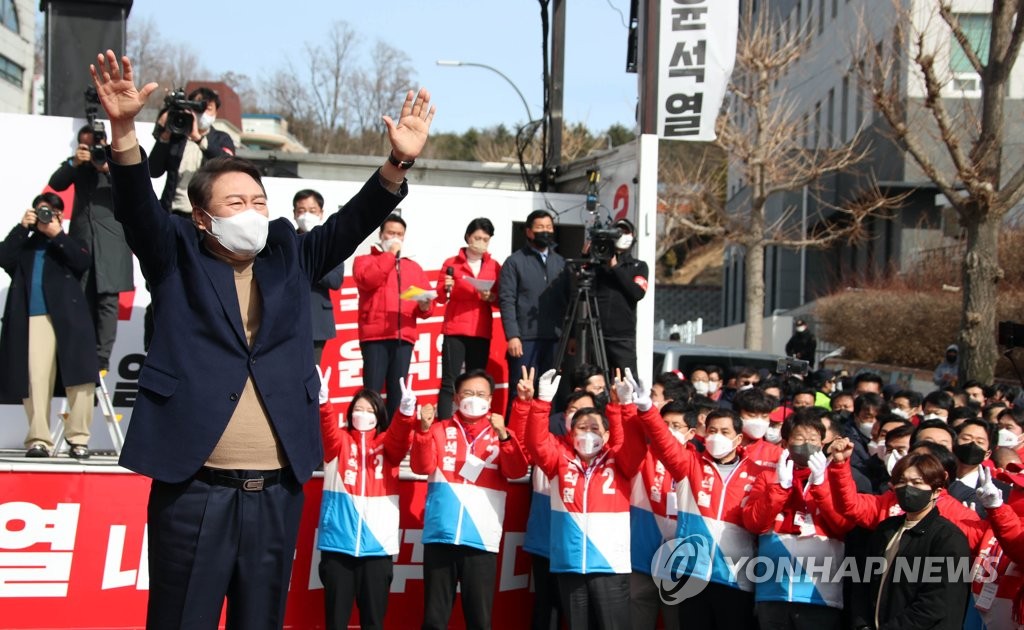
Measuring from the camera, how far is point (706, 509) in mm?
6691

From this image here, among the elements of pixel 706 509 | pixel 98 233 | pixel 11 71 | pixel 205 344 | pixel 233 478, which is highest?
pixel 11 71

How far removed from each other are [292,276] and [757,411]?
14.2ft

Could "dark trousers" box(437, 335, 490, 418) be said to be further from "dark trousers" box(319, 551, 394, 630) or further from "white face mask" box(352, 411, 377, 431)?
"dark trousers" box(319, 551, 394, 630)

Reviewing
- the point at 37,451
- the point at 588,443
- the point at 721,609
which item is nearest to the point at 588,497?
the point at 588,443

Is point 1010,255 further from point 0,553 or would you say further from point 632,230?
point 0,553

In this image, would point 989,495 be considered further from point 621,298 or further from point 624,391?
point 621,298

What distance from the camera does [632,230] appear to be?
28.9ft

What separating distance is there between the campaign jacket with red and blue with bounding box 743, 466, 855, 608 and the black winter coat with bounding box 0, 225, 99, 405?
4.13 meters

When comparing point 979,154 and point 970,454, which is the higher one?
point 979,154

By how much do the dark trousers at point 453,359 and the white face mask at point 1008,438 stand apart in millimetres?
3593

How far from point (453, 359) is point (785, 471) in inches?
130

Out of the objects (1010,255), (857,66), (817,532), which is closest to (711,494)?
(817,532)

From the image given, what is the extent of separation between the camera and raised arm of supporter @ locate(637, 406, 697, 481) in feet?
21.5

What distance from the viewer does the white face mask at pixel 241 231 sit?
10.9ft
